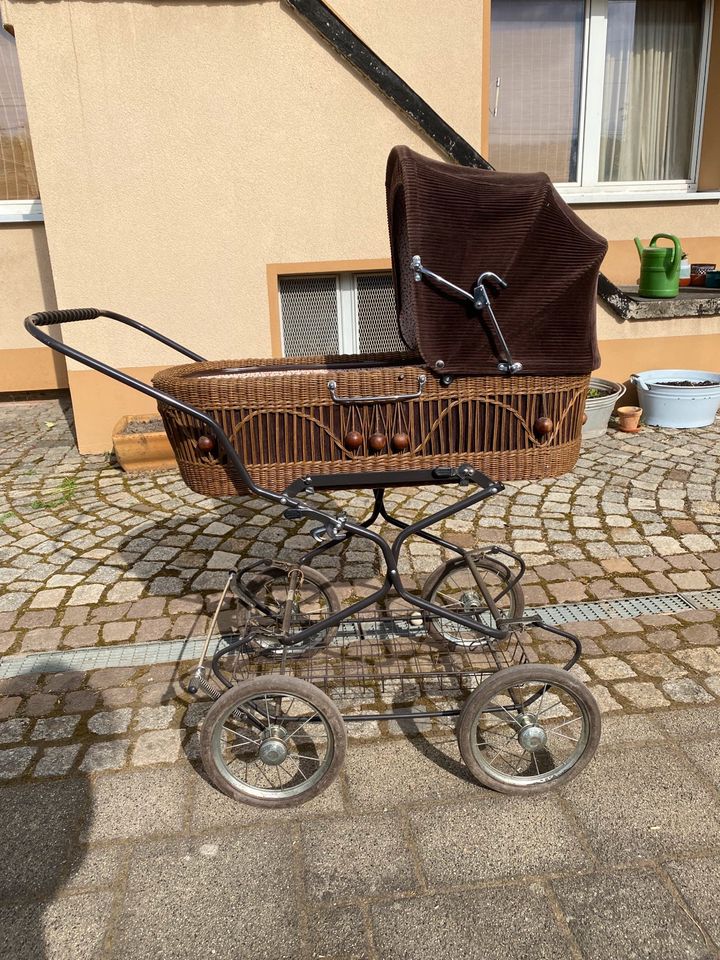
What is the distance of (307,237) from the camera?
6125 millimetres

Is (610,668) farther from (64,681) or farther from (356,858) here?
(64,681)

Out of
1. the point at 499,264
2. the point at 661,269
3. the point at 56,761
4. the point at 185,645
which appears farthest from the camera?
the point at 661,269

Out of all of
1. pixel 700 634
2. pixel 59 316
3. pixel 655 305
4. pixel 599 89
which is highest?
pixel 599 89

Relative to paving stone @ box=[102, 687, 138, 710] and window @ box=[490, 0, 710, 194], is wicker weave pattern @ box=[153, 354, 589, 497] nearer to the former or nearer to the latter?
paving stone @ box=[102, 687, 138, 710]

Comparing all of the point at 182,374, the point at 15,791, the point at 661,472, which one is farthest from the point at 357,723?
the point at 661,472

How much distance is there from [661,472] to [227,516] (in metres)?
3.38

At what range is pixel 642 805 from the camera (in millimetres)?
2471

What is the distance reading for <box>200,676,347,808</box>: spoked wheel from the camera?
242cm

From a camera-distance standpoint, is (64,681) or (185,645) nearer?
(64,681)

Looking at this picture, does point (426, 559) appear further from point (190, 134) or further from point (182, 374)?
point (190, 134)

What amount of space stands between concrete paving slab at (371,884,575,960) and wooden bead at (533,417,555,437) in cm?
146

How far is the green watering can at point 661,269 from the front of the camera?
6965 mm

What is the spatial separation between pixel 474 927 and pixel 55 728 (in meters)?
1.86

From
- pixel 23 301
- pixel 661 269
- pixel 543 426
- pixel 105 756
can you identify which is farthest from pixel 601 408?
pixel 23 301
